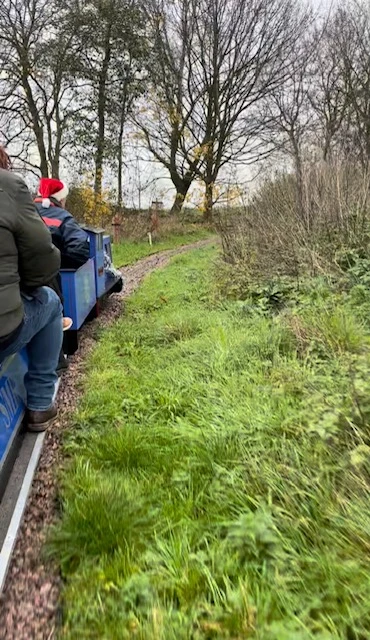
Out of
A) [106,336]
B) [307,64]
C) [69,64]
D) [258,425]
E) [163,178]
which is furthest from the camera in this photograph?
[163,178]

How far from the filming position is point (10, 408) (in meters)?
2.56

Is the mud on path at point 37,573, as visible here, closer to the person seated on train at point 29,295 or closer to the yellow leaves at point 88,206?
the person seated on train at point 29,295

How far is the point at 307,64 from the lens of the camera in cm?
2045

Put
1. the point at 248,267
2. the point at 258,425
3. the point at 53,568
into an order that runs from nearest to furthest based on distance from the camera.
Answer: the point at 53,568 < the point at 258,425 < the point at 248,267

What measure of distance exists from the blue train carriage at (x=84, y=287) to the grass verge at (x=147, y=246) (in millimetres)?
6000

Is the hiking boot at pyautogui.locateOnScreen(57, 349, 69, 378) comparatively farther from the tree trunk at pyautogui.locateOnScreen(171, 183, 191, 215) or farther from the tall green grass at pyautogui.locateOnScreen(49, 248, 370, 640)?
the tree trunk at pyautogui.locateOnScreen(171, 183, 191, 215)

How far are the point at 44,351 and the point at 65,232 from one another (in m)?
1.48

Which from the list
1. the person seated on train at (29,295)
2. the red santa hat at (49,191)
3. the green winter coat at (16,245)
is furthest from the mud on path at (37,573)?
the red santa hat at (49,191)

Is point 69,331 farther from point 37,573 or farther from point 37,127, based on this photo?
point 37,127

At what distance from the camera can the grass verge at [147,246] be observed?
525 inches

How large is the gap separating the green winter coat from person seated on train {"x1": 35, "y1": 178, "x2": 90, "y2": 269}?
1.66 m

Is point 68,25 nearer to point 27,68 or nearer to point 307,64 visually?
point 27,68

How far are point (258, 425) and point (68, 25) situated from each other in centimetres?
1919

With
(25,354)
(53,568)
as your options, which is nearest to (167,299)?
(25,354)
